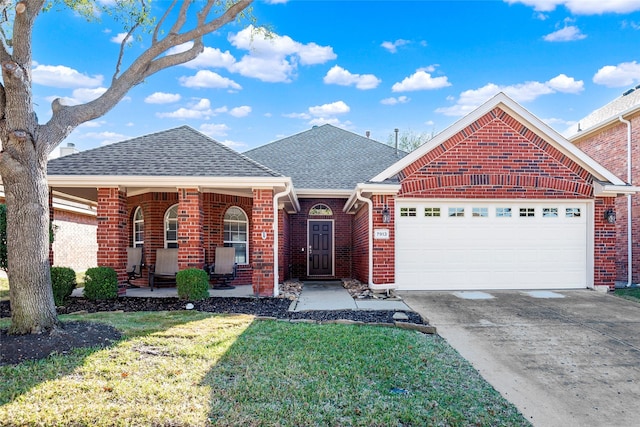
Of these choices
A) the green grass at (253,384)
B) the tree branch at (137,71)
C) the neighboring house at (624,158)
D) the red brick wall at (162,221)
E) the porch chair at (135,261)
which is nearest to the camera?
the green grass at (253,384)

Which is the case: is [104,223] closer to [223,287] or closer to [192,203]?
[192,203]

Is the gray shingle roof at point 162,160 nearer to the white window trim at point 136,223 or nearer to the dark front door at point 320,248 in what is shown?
the white window trim at point 136,223

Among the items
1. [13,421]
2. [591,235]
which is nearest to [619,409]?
[13,421]

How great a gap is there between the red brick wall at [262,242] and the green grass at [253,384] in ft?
12.0

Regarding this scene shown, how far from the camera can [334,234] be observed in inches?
578

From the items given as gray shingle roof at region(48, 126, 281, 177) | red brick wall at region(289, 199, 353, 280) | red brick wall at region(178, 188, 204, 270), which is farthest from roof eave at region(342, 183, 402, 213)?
red brick wall at region(289, 199, 353, 280)

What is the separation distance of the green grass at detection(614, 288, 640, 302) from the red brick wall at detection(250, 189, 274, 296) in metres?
8.14

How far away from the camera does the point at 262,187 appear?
9.42 meters

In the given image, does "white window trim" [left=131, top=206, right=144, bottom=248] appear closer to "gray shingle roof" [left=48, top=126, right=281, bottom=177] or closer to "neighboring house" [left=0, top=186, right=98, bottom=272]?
"gray shingle roof" [left=48, top=126, right=281, bottom=177]

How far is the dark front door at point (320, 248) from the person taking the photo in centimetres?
1466

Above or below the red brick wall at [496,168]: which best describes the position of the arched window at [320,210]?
below

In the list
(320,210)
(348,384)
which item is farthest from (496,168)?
(348,384)

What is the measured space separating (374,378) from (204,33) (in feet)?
19.2

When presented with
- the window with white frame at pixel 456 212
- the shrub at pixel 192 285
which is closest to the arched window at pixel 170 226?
the shrub at pixel 192 285
